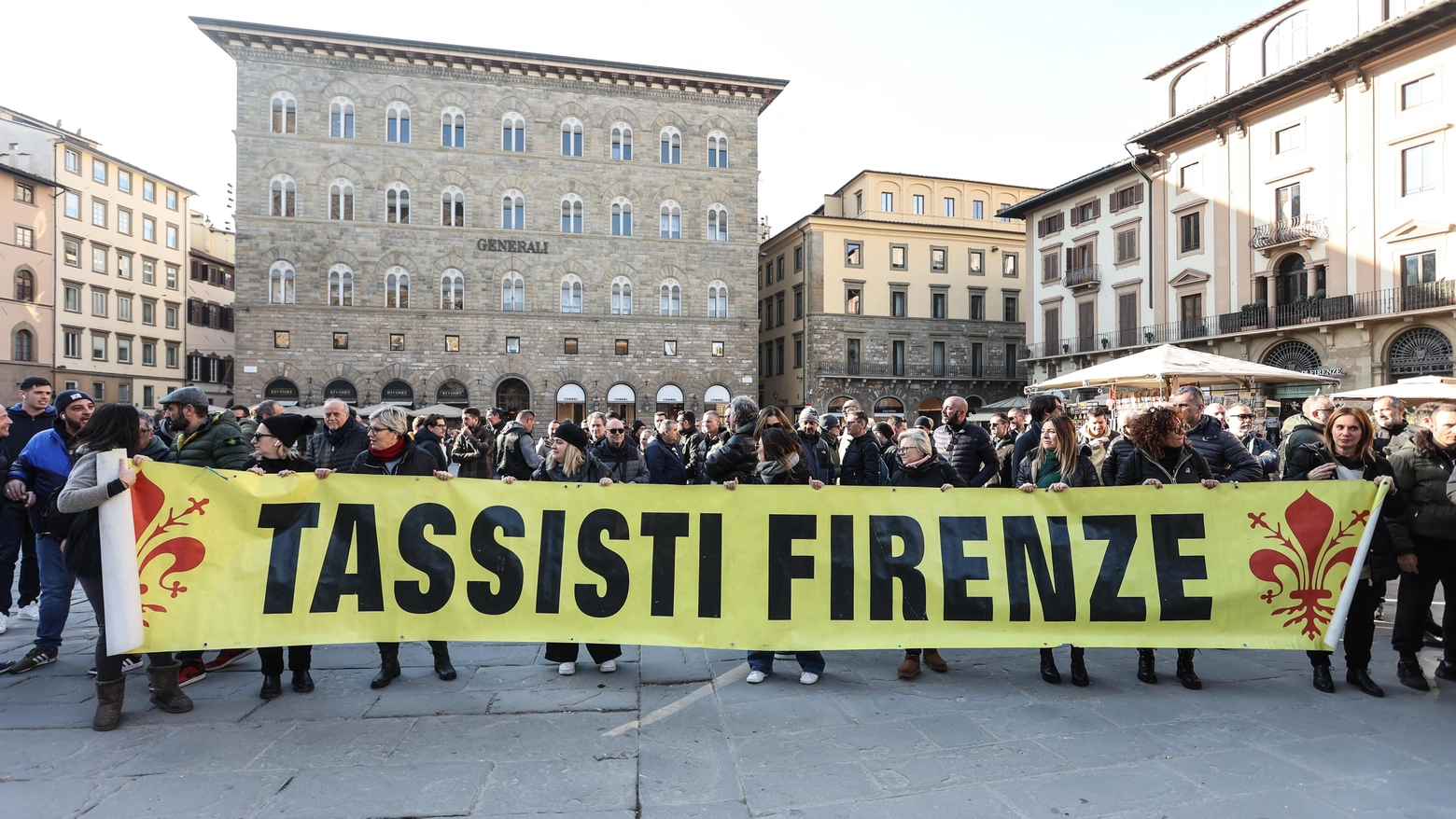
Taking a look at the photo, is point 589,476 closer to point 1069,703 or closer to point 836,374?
point 1069,703

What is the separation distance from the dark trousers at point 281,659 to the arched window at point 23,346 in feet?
151

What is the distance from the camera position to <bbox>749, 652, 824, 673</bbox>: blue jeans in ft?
16.2

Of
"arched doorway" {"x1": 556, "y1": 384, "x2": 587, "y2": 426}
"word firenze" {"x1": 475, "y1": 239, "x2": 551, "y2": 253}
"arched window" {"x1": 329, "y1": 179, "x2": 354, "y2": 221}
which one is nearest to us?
"arched window" {"x1": 329, "y1": 179, "x2": 354, "y2": 221}

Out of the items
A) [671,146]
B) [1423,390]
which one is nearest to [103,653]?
[1423,390]

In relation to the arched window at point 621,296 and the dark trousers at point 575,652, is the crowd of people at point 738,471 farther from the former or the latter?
the arched window at point 621,296

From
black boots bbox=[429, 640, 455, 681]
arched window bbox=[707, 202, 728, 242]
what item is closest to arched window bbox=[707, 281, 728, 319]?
arched window bbox=[707, 202, 728, 242]

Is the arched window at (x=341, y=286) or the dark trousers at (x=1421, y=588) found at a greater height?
the arched window at (x=341, y=286)

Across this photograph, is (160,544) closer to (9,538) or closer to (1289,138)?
(9,538)

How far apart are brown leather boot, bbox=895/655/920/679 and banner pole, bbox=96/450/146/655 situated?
445cm

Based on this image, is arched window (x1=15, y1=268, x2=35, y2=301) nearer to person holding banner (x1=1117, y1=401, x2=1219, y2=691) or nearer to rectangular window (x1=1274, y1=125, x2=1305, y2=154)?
person holding banner (x1=1117, y1=401, x2=1219, y2=691)

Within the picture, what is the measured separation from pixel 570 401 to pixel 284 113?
1730 cm

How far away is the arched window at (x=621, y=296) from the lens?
121ft

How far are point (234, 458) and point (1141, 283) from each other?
3488cm

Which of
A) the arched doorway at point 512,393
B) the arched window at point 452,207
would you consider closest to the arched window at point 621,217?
the arched window at point 452,207
